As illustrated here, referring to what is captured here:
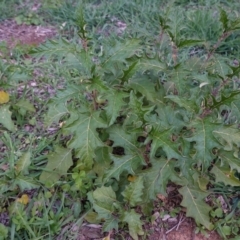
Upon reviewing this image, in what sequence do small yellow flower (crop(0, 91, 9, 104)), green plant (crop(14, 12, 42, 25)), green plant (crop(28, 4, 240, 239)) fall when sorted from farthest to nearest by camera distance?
1. green plant (crop(14, 12, 42, 25))
2. small yellow flower (crop(0, 91, 9, 104))
3. green plant (crop(28, 4, 240, 239))

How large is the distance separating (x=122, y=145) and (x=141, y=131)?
205mm

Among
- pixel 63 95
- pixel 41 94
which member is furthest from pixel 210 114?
pixel 41 94

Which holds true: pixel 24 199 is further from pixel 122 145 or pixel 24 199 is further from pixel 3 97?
pixel 3 97

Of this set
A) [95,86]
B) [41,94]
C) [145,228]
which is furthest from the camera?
[41,94]

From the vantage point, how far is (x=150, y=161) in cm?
237

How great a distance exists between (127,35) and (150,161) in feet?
5.68

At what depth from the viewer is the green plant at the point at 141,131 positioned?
219 cm

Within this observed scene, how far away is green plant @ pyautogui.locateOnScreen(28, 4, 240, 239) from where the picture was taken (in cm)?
219

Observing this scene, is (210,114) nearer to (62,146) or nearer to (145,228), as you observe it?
(145,228)

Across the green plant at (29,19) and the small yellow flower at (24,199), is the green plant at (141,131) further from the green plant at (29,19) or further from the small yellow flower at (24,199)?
the green plant at (29,19)

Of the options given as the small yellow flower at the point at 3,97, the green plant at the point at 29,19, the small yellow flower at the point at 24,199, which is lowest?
the small yellow flower at the point at 24,199

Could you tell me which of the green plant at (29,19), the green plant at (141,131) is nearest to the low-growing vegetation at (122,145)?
the green plant at (141,131)

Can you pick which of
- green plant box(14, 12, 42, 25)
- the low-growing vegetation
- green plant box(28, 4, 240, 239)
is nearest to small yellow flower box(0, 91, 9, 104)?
the low-growing vegetation

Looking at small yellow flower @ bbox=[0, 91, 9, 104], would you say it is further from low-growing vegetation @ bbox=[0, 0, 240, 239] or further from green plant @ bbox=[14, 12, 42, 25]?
green plant @ bbox=[14, 12, 42, 25]
